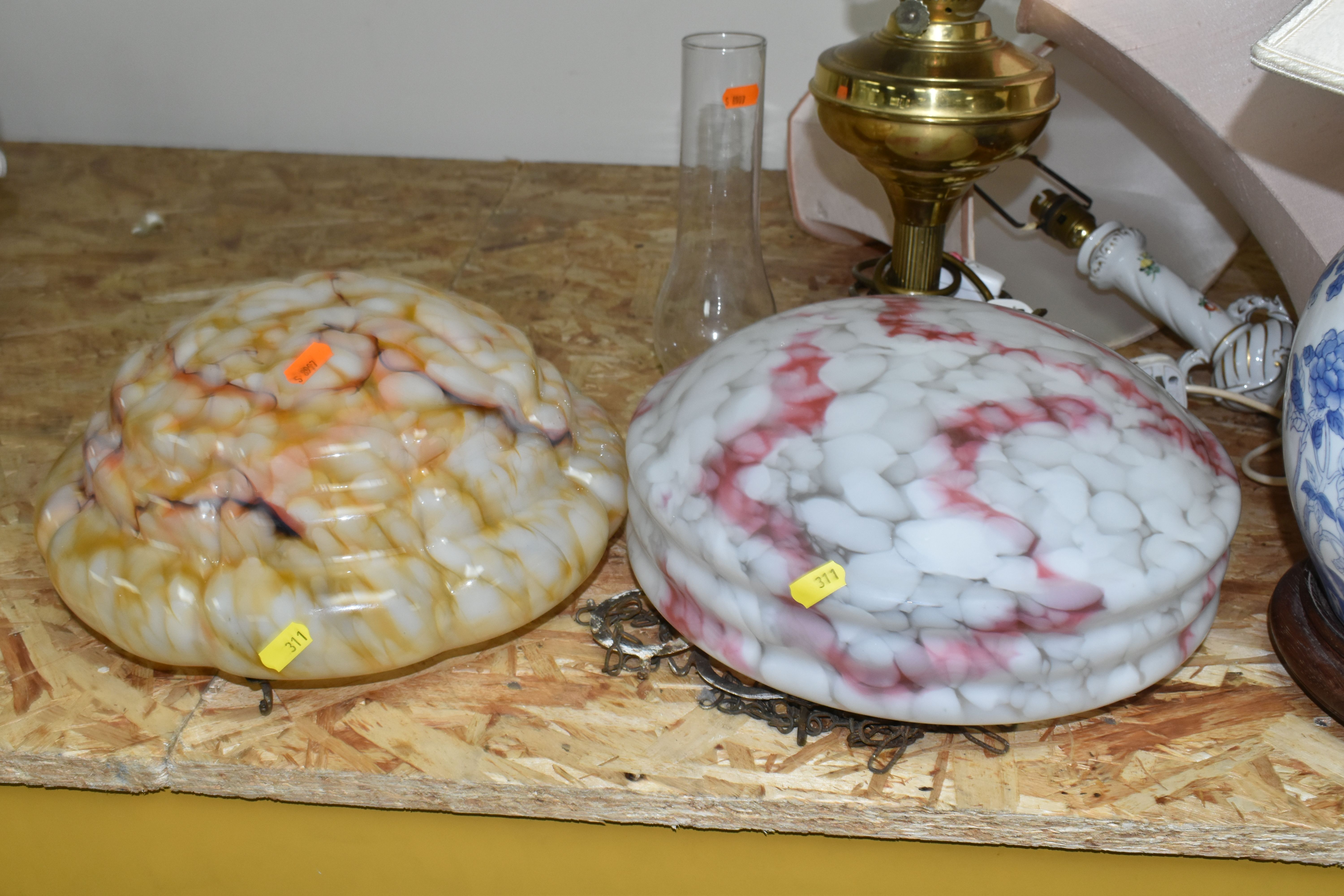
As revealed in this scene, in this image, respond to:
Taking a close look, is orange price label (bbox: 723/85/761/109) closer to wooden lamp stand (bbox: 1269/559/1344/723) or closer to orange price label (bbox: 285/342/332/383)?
orange price label (bbox: 285/342/332/383)

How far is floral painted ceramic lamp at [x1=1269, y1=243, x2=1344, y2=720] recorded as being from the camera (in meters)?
0.66

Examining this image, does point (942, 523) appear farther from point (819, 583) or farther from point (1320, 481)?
point (1320, 481)

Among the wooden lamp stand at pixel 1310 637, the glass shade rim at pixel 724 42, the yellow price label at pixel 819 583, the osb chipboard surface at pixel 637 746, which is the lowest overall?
the osb chipboard surface at pixel 637 746

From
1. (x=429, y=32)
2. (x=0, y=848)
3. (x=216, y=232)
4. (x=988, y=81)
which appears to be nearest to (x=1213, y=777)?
(x=988, y=81)

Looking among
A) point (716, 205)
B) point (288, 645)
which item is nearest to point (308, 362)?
point (288, 645)

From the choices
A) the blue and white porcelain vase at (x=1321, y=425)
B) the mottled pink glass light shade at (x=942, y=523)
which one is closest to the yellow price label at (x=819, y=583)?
the mottled pink glass light shade at (x=942, y=523)

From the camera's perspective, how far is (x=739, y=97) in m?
1.01

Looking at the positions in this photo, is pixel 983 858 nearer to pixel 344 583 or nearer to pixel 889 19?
pixel 344 583

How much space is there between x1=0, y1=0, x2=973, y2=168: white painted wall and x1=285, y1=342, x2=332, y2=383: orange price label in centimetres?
111

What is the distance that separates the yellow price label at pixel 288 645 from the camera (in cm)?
72

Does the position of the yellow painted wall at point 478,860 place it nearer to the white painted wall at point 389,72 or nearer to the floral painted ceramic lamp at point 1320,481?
the floral painted ceramic lamp at point 1320,481

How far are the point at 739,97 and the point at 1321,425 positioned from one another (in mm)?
563

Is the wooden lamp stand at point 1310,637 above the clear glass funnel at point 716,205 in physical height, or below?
below

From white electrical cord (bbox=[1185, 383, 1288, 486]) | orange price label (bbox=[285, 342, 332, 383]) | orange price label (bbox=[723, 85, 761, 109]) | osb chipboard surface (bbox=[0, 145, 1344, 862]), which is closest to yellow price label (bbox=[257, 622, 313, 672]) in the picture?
osb chipboard surface (bbox=[0, 145, 1344, 862])
